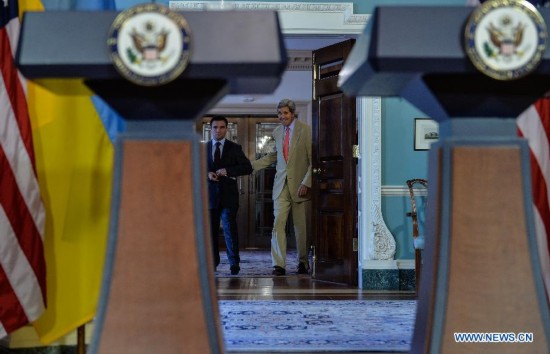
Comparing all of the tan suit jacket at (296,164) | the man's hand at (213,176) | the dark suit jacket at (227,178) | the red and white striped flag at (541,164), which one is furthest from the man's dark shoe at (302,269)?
the red and white striped flag at (541,164)

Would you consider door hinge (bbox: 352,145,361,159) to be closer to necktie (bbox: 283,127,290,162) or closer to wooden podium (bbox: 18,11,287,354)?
necktie (bbox: 283,127,290,162)

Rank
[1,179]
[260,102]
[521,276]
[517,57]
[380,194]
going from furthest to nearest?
[260,102] → [380,194] → [1,179] → [521,276] → [517,57]

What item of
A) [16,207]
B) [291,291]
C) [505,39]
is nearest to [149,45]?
[505,39]

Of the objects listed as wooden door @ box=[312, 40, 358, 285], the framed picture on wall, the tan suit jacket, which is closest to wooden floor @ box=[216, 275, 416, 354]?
wooden door @ box=[312, 40, 358, 285]

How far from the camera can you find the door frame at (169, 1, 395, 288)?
4.36 meters

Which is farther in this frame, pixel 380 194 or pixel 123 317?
pixel 380 194

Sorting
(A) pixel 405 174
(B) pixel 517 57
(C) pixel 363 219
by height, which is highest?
(B) pixel 517 57

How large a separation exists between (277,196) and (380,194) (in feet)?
3.94

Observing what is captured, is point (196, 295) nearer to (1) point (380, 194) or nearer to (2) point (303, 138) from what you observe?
(1) point (380, 194)

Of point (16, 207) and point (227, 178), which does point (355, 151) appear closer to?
point (227, 178)

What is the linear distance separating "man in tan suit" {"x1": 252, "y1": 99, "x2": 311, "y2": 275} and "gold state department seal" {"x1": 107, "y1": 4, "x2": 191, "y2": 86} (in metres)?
4.00

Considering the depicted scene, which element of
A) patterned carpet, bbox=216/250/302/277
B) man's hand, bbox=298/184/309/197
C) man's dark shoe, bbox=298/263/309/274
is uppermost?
man's hand, bbox=298/184/309/197

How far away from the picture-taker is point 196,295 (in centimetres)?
127

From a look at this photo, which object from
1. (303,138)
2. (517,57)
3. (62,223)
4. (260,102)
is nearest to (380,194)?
(303,138)
